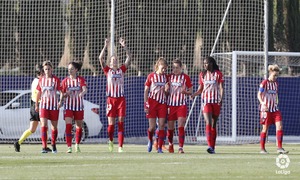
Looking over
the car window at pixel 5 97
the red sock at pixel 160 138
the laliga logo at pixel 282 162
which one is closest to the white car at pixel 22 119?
the car window at pixel 5 97

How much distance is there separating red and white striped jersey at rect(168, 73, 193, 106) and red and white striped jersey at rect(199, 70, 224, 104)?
0.47 m

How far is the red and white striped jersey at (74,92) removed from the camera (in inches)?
792

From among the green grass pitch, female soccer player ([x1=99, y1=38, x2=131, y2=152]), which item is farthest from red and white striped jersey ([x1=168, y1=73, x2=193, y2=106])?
the green grass pitch

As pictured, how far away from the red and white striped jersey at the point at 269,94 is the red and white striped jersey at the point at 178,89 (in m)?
1.42

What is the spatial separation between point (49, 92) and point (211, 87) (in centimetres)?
308

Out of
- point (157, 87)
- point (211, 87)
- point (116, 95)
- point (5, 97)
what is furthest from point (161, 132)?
point (5, 97)

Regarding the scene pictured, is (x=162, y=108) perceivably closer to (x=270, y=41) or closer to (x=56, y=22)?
(x=56, y=22)

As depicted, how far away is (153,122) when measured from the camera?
787 inches

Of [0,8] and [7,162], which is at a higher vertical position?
[0,8]

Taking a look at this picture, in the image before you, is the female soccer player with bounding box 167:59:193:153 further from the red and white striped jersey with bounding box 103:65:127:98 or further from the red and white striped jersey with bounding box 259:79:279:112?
the red and white striped jersey with bounding box 259:79:279:112

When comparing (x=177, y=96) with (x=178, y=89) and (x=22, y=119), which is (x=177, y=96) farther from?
(x=22, y=119)

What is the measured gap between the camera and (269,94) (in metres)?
20.2

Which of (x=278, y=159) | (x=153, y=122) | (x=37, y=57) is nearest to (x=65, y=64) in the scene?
(x=37, y=57)

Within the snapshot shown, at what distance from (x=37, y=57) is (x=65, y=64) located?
1663mm
